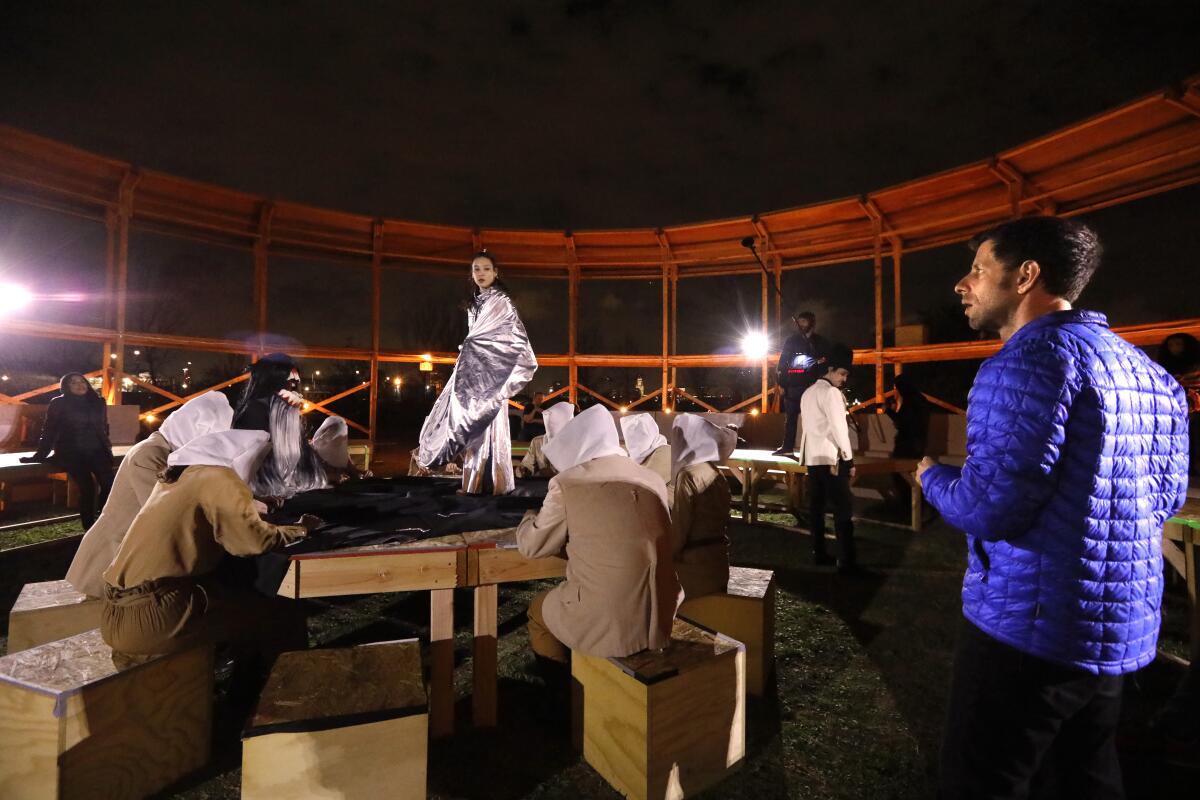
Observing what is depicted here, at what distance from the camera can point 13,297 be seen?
7.92 metres

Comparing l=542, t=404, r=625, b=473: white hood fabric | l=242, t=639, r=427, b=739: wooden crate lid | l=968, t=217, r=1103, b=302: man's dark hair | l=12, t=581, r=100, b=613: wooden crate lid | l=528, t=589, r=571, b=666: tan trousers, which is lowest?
l=528, t=589, r=571, b=666: tan trousers

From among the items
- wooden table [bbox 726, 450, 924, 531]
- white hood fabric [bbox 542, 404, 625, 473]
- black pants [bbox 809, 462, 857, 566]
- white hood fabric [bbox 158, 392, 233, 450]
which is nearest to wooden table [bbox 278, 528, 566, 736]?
white hood fabric [bbox 542, 404, 625, 473]

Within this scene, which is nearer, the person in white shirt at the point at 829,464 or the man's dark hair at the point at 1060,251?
the man's dark hair at the point at 1060,251

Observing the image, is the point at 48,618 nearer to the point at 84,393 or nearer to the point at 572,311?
the point at 84,393

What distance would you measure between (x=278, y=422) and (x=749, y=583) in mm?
4076

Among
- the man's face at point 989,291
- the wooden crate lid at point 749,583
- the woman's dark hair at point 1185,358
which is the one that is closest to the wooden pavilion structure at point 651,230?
the woman's dark hair at point 1185,358

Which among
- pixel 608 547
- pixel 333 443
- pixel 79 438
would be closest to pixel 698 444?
pixel 608 547

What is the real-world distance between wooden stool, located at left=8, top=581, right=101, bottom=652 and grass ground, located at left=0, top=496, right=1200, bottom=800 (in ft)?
2.87

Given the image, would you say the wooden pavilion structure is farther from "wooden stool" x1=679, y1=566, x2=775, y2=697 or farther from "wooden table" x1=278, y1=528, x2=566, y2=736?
"wooden table" x1=278, y1=528, x2=566, y2=736

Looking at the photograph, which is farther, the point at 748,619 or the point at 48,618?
the point at 748,619

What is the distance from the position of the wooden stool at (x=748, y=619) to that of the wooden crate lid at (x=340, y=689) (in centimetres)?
156

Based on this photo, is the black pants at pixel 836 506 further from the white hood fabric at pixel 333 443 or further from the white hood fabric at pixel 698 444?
the white hood fabric at pixel 333 443

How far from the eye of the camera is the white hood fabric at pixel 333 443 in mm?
5781

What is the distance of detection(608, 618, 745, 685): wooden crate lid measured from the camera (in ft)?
7.74
